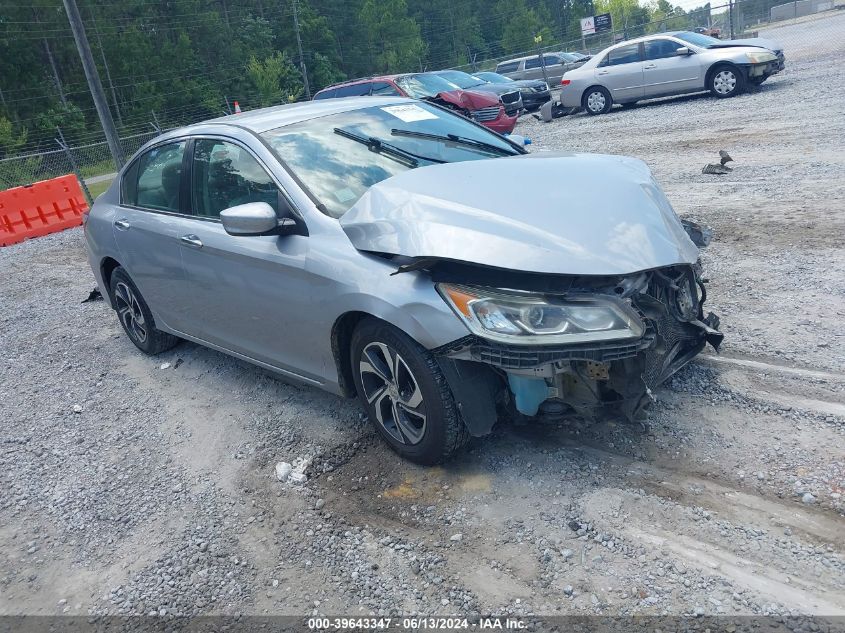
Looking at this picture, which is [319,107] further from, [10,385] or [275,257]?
[10,385]

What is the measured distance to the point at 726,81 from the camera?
14.9m

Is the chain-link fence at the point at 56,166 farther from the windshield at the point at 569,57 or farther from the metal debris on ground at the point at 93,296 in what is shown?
the windshield at the point at 569,57

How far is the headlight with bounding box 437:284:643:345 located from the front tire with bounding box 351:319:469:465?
38 cm

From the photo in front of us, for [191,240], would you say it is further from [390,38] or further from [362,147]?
[390,38]

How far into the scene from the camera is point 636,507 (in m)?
3.08

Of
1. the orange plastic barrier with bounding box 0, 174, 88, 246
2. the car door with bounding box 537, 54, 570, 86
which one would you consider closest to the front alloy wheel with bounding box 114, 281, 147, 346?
the orange plastic barrier with bounding box 0, 174, 88, 246

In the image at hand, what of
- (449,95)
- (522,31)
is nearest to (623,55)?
(449,95)

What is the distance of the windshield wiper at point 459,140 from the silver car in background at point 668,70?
12.1 metres

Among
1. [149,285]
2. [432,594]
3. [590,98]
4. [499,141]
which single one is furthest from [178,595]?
[590,98]

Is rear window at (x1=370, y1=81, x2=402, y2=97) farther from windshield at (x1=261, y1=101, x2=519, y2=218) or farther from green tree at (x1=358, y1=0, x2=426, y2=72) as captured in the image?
green tree at (x1=358, y1=0, x2=426, y2=72)

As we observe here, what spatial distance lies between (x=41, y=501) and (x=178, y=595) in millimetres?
1451

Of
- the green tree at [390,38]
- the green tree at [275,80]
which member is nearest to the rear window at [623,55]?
the green tree at [275,80]

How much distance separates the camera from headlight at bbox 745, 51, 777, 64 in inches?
569

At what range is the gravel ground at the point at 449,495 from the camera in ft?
9.09
